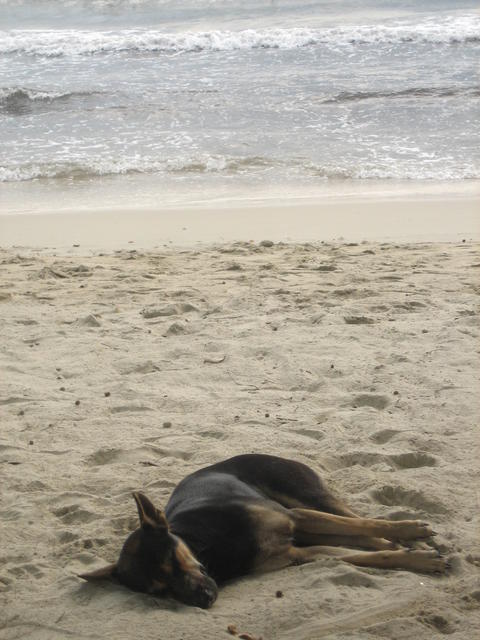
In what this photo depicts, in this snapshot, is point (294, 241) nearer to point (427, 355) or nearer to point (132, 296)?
point (132, 296)

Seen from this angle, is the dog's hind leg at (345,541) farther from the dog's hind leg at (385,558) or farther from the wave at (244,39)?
the wave at (244,39)

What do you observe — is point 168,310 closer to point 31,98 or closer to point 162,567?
point 162,567

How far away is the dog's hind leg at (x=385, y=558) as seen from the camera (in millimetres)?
3285

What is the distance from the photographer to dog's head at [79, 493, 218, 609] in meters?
3.04

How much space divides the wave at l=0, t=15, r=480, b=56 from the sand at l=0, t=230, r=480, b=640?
13.4 metres

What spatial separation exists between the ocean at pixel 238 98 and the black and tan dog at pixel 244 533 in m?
6.96

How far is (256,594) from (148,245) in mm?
5644

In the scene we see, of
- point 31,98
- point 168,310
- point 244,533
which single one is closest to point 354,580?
point 244,533

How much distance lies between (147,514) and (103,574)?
334 mm

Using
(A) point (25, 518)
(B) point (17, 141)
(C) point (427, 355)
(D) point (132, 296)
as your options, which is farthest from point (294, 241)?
(B) point (17, 141)

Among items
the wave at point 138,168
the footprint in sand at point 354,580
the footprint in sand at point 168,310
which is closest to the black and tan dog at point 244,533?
the footprint in sand at point 354,580

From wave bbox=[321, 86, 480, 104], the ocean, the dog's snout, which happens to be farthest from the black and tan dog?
wave bbox=[321, 86, 480, 104]

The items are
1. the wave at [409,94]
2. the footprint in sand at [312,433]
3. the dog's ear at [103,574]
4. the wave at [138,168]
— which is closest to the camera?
the dog's ear at [103,574]

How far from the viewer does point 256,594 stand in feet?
10.3
